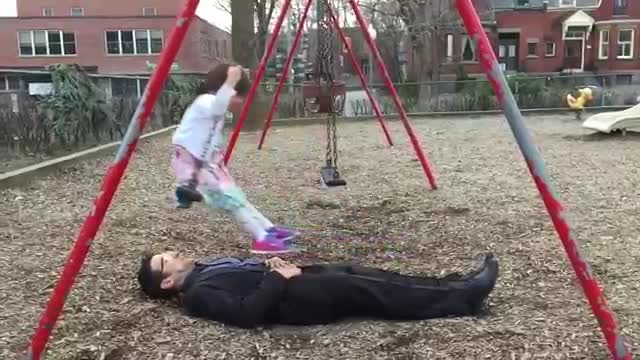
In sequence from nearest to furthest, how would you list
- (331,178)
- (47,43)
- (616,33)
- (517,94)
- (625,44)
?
1. (331,178)
2. (517,94)
3. (616,33)
4. (625,44)
5. (47,43)

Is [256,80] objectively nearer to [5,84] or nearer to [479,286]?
[5,84]

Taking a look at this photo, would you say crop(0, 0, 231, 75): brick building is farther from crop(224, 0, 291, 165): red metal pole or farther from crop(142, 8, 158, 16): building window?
crop(224, 0, 291, 165): red metal pole

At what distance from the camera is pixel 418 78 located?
2525 cm

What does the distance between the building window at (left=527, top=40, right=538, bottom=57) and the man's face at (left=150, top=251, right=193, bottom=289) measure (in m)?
38.2

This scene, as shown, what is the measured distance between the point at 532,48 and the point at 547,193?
38.7m

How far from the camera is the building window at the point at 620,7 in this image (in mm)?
37562

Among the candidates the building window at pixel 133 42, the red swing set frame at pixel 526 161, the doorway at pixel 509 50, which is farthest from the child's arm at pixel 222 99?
the building window at pixel 133 42

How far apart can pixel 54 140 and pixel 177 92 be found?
219 inches

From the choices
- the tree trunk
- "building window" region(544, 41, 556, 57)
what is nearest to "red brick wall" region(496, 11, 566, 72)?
"building window" region(544, 41, 556, 57)

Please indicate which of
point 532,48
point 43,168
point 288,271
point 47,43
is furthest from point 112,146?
point 47,43

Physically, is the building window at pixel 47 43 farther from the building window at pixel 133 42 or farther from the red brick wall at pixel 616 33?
the red brick wall at pixel 616 33

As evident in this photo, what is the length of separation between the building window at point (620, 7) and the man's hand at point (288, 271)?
133ft

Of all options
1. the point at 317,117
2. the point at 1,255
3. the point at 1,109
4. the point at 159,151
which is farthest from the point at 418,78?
the point at 1,255

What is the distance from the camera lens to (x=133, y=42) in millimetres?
44031
